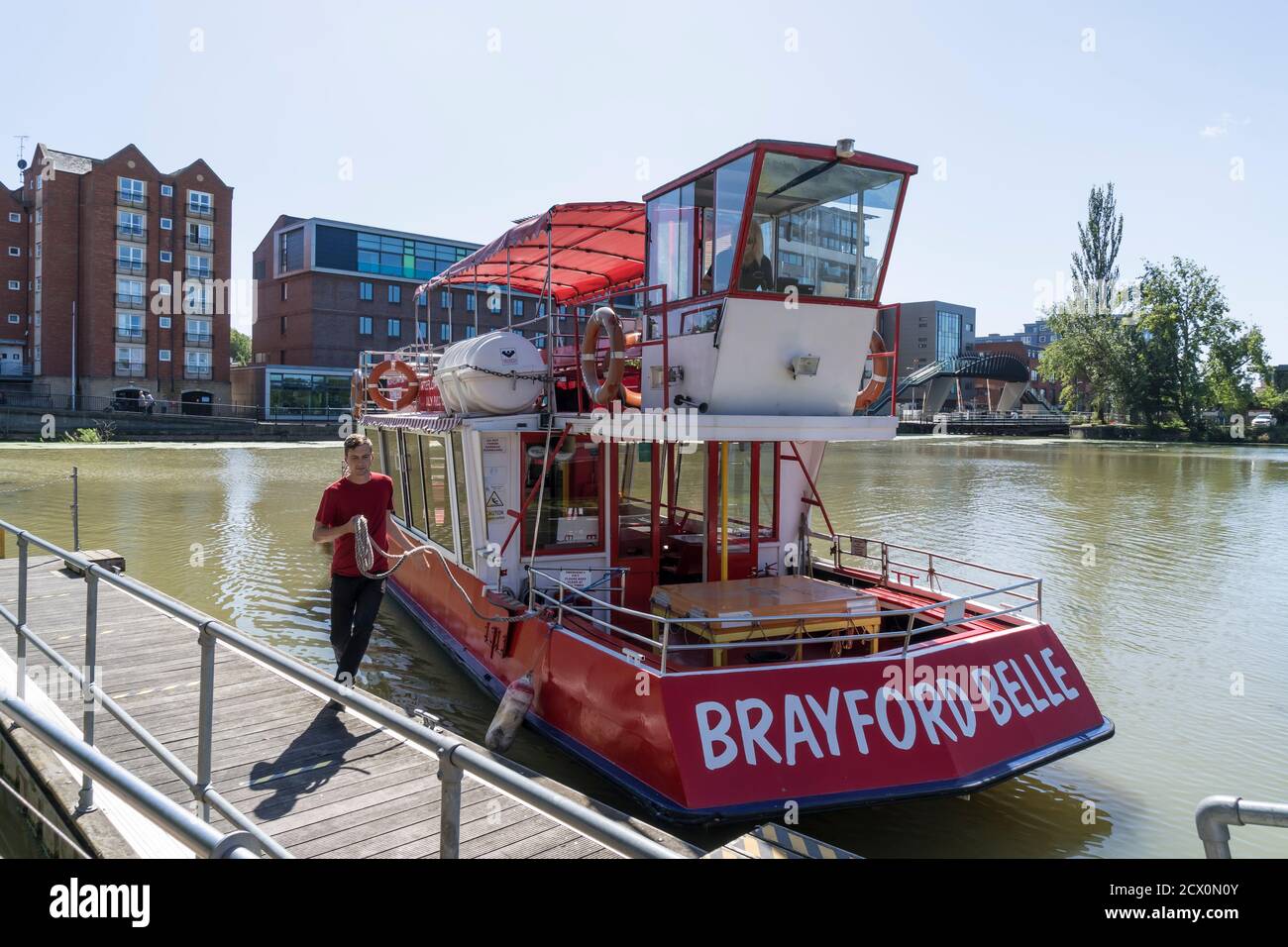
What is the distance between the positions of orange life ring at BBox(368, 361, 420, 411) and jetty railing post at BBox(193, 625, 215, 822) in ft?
25.1

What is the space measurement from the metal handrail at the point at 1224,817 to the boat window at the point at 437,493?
8153 millimetres

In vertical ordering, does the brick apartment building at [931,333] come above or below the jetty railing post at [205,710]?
above

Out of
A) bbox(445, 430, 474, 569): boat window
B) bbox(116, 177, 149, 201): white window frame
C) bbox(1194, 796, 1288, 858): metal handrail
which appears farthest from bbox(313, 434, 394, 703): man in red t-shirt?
bbox(116, 177, 149, 201): white window frame

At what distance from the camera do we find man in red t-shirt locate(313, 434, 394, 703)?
689cm

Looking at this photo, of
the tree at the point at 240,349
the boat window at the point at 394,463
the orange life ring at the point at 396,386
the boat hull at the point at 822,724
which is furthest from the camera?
the tree at the point at 240,349

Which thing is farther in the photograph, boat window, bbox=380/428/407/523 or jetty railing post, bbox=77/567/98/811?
boat window, bbox=380/428/407/523

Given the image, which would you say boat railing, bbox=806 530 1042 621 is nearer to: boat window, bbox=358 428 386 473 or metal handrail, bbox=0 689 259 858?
metal handrail, bbox=0 689 259 858

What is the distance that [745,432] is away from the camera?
24.9 ft

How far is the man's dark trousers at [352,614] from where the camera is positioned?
7.09 meters

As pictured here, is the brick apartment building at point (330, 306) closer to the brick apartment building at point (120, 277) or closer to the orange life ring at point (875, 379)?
the brick apartment building at point (120, 277)

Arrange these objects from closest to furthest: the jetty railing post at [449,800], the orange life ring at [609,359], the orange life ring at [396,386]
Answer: the jetty railing post at [449,800] → the orange life ring at [609,359] → the orange life ring at [396,386]

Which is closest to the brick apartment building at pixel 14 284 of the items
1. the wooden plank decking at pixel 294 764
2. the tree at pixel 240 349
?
the tree at pixel 240 349

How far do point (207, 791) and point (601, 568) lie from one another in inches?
187
